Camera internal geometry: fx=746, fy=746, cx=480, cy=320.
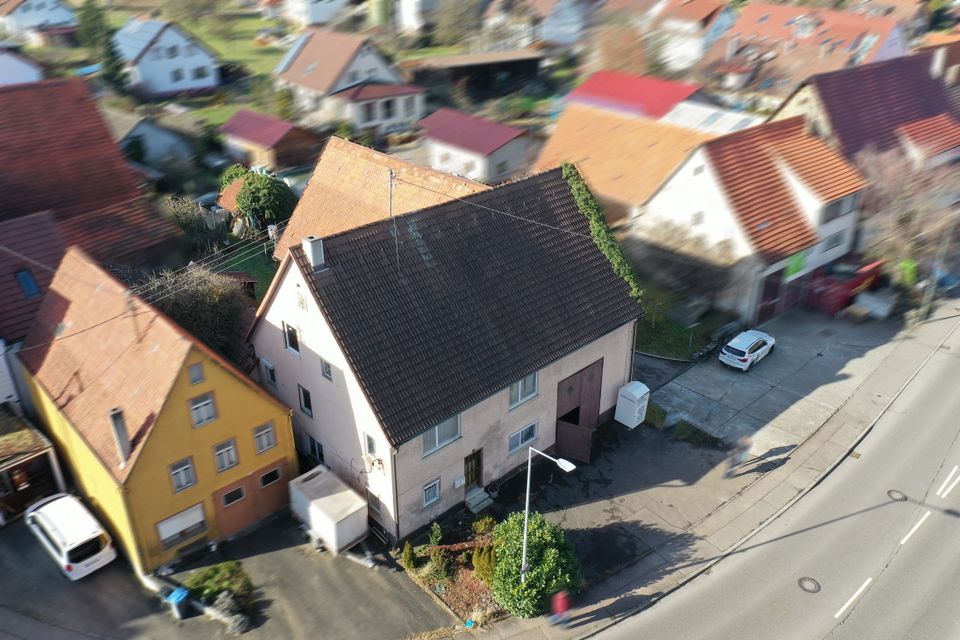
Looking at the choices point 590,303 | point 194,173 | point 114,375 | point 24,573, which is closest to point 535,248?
point 590,303

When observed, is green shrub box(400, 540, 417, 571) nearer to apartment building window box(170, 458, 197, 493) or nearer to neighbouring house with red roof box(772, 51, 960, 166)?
apartment building window box(170, 458, 197, 493)

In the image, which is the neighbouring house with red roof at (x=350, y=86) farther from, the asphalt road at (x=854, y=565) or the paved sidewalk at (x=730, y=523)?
the asphalt road at (x=854, y=565)

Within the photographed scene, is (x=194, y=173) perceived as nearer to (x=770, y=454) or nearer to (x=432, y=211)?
(x=432, y=211)

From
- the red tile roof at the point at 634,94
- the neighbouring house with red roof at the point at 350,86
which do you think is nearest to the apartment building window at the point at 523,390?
the red tile roof at the point at 634,94

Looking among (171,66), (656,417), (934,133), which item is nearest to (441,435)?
(656,417)

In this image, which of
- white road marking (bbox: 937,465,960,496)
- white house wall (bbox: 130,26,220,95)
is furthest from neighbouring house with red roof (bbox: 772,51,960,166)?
white house wall (bbox: 130,26,220,95)

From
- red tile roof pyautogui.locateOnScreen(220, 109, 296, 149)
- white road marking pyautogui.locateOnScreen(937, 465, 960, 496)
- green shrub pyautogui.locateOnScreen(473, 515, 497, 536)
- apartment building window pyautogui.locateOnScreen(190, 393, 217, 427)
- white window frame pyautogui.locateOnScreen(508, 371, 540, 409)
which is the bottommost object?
white road marking pyautogui.locateOnScreen(937, 465, 960, 496)
